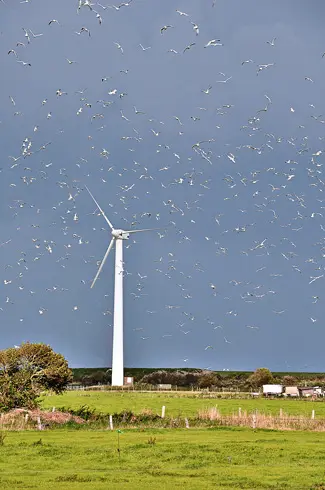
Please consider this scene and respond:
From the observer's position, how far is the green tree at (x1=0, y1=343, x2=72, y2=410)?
78438mm

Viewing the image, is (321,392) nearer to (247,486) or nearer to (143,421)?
(143,421)

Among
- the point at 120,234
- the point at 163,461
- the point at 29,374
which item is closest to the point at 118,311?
the point at 120,234

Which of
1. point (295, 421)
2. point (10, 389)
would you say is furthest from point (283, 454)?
point (10, 389)

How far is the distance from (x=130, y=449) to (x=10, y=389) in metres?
31.6

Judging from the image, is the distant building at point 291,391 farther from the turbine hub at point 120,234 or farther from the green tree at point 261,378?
the turbine hub at point 120,234

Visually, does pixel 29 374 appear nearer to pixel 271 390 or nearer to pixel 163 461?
pixel 163 461

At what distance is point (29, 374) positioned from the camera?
82.8 meters

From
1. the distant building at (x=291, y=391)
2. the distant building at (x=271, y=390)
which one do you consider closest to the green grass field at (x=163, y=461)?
the distant building at (x=271, y=390)

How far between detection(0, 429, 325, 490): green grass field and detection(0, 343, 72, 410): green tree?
1750 cm

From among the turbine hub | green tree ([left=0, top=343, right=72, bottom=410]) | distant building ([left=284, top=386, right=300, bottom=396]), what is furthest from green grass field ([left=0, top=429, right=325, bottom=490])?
the turbine hub

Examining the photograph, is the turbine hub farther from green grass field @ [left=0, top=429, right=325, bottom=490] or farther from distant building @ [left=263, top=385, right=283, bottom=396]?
green grass field @ [left=0, top=429, right=325, bottom=490]

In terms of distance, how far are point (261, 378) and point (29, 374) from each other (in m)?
116

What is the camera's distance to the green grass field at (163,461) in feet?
120

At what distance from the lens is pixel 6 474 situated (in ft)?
132
